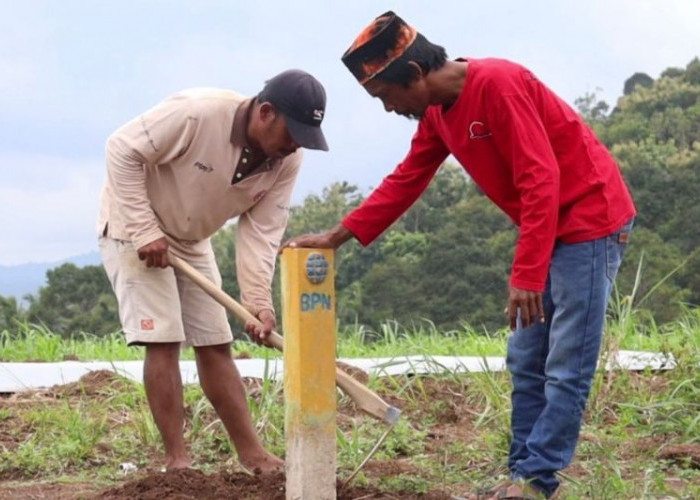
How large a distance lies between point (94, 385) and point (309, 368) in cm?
294

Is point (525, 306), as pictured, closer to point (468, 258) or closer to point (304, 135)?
point (304, 135)

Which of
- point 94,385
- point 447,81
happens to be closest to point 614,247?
point 447,81

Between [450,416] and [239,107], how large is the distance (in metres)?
1.96

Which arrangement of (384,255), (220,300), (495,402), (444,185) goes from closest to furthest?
1. (220,300)
2. (495,402)
3. (384,255)
4. (444,185)

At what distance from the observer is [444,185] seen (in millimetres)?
42219

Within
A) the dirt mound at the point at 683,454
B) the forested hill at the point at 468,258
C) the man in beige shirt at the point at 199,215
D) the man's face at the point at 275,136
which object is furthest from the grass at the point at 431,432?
the forested hill at the point at 468,258

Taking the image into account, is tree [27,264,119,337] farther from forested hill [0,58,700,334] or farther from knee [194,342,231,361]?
knee [194,342,231,361]

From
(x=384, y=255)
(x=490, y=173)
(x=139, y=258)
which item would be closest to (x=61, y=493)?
(x=139, y=258)

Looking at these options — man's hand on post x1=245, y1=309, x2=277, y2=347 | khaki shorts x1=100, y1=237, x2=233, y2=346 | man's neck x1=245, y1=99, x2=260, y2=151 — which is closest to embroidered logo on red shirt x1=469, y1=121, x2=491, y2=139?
man's neck x1=245, y1=99, x2=260, y2=151

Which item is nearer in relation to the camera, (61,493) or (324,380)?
(324,380)

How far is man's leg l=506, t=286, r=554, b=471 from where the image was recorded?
3811 millimetres

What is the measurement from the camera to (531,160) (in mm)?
3406

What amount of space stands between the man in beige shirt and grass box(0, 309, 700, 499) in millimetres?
424

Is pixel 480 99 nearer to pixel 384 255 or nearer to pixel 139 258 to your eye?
pixel 139 258
